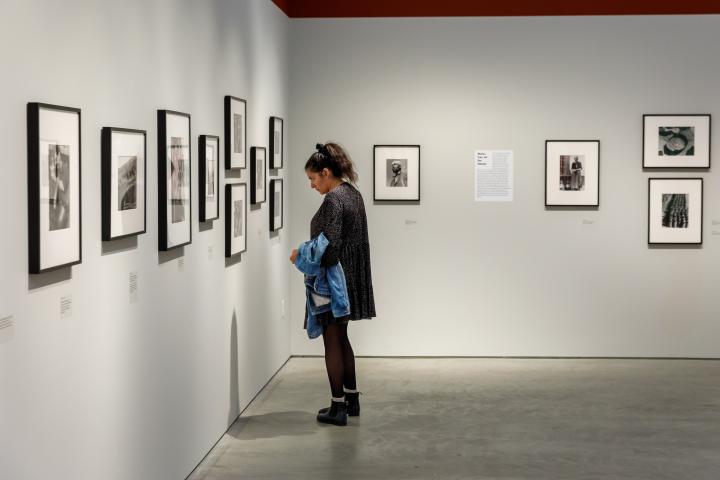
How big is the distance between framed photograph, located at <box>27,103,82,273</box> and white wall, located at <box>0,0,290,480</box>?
5cm

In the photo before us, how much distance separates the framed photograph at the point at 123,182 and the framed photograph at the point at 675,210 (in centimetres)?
665

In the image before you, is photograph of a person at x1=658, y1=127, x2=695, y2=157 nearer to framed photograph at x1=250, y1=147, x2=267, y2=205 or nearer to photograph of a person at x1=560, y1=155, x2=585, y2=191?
photograph of a person at x1=560, y1=155, x2=585, y2=191

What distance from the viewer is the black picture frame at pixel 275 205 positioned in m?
9.34

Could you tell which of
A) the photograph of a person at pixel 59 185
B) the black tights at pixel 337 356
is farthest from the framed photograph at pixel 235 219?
the photograph of a person at pixel 59 185

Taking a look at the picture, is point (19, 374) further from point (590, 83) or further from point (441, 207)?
point (590, 83)

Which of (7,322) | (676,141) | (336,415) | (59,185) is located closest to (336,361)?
(336,415)

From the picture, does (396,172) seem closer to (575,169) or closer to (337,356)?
(575,169)

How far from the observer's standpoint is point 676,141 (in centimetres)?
1048

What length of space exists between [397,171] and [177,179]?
195 inches

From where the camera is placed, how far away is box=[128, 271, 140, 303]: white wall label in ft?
16.5

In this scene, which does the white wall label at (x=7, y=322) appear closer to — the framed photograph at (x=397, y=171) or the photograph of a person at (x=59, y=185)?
the photograph of a person at (x=59, y=185)

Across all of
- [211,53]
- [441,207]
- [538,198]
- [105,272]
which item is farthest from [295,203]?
[105,272]

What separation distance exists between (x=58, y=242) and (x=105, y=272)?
0.70 m

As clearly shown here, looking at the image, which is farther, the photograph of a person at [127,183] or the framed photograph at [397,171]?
the framed photograph at [397,171]
